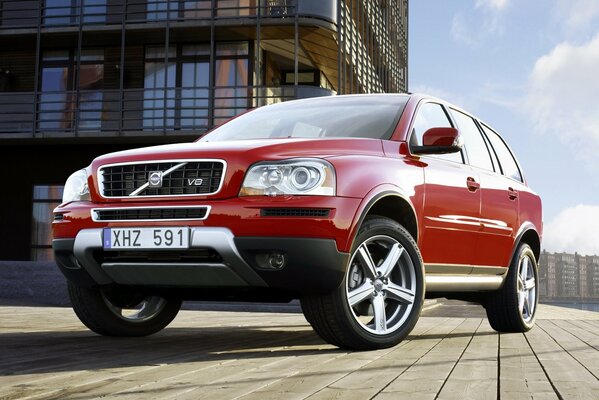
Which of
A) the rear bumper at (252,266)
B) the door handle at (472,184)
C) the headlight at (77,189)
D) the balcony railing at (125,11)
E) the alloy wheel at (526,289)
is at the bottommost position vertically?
the alloy wheel at (526,289)

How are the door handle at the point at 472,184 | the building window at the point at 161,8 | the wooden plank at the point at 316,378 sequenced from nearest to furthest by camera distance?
the wooden plank at the point at 316,378, the door handle at the point at 472,184, the building window at the point at 161,8

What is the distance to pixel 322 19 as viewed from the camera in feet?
70.3

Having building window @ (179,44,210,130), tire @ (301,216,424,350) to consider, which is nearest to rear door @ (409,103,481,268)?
tire @ (301,216,424,350)

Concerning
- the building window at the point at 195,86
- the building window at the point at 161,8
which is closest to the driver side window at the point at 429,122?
the building window at the point at 195,86

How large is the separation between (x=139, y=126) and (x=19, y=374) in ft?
60.7

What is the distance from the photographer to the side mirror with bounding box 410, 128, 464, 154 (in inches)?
213

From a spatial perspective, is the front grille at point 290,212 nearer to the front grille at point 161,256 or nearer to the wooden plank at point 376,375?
the front grille at point 161,256

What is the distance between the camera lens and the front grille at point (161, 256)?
457cm

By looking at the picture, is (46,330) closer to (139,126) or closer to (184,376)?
(184,376)

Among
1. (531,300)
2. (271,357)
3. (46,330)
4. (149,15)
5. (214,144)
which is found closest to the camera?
(271,357)

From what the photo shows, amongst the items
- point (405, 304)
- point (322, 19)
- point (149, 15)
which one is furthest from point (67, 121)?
point (405, 304)

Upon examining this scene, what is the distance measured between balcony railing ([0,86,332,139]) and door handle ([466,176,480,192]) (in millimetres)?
15054

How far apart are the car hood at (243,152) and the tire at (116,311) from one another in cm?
92

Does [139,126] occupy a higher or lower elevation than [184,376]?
higher
